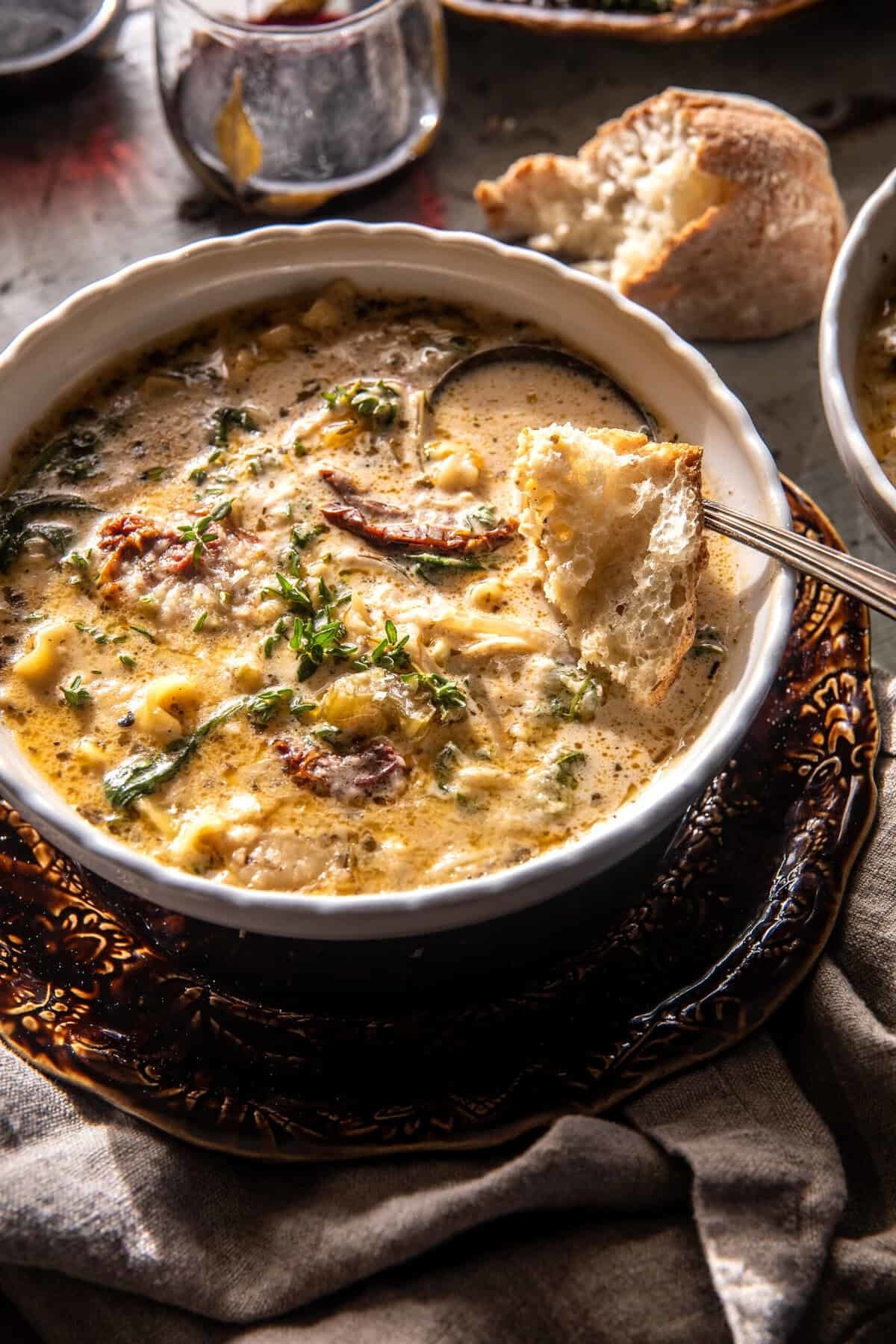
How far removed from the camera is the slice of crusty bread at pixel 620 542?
9.86 feet

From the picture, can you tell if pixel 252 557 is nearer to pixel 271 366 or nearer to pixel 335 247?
pixel 271 366

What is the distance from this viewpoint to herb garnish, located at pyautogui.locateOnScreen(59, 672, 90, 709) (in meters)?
2.99

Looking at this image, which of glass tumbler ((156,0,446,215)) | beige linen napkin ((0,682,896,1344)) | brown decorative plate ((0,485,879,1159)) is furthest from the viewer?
glass tumbler ((156,0,446,215))

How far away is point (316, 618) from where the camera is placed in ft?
10.2

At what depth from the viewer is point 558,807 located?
2844 millimetres

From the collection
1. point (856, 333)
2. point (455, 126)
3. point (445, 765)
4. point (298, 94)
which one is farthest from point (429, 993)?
point (455, 126)

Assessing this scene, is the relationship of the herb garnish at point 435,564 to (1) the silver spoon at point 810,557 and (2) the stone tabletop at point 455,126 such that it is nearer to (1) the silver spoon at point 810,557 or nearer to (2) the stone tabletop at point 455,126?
(1) the silver spoon at point 810,557

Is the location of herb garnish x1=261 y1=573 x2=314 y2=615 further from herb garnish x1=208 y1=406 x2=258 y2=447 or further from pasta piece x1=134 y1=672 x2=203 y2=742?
herb garnish x1=208 y1=406 x2=258 y2=447

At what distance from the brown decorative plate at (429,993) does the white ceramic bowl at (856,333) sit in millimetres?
629

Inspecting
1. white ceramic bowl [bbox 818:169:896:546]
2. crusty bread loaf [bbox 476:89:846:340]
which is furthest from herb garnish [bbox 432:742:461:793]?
crusty bread loaf [bbox 476:89:846:340]

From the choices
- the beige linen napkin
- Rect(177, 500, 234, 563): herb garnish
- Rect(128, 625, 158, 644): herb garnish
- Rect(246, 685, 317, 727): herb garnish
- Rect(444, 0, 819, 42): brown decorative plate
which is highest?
Rect(444, 0, 819, 42): brown decorative plate

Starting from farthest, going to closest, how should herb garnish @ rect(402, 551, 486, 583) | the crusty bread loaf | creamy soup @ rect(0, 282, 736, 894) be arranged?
the crusty bread loaf, herb garnish @ rect(402, 551, 486, 583), creamy soup @ rect(0, 282, 736, 894)

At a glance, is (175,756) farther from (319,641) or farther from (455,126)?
(455,126)

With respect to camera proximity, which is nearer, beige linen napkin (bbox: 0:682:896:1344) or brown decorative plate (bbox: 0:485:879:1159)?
beige linen napkin (bbox: 0:682:896:1344)
